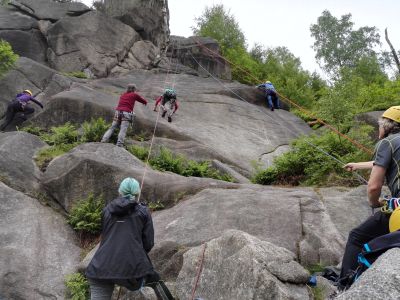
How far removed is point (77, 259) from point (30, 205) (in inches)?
79.4

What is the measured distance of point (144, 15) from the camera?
→ 29.5 m

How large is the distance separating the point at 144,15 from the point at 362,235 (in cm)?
2575

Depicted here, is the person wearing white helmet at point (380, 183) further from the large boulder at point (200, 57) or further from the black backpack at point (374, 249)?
the large boulder at point (200, 57)

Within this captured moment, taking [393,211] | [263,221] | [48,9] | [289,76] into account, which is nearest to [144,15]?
[48,9]

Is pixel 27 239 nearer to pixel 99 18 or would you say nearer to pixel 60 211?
pixel 60 211

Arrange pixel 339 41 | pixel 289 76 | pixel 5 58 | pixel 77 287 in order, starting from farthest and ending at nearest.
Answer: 1. pixel 339 41
2. pixel 289 76
3. pixel 5 58
4. pixel 77 287

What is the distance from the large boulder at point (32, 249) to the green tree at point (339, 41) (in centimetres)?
4110

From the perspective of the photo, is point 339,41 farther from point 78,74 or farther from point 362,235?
point 362,235

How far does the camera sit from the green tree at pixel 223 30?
38.2m

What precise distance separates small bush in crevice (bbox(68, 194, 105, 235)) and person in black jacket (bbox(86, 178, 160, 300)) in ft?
13.4

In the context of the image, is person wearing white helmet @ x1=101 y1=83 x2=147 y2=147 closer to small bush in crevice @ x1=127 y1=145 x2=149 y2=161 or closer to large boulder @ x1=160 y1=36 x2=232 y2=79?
small bush in crevice @ x1=127 y1=145 x2=149 y2=161

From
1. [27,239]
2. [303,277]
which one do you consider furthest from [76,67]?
[303,277]

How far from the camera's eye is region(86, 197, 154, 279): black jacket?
6.79m

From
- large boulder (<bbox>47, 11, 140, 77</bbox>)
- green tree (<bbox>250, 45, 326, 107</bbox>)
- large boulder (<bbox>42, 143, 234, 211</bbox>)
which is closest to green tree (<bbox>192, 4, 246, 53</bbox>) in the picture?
green tree (<bbox>250, 45, 326, 107</bbox>)
